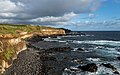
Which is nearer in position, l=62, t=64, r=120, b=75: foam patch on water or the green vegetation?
l=62, t=64, r=120, b=75: foam patch on water

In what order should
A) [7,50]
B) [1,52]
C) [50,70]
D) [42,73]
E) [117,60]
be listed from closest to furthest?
[42,73] < [50,70] < [1,52] < [7,50] < [117,60]

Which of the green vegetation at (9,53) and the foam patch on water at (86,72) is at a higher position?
the green vegetation at (9,53)

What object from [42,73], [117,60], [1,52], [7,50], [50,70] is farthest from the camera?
[117,60]

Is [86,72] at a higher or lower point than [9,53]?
lower

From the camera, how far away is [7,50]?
177ft

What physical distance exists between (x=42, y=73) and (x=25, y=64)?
31.7ft

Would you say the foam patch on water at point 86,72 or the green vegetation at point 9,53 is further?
the green vegetation at point 9,53

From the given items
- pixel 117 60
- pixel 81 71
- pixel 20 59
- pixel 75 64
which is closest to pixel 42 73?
pixel 81 71

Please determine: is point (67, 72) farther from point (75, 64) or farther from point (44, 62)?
point (44, 62)

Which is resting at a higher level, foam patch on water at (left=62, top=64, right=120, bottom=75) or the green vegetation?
the green vegetation

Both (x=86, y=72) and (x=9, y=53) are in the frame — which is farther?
(x=9, y=53)

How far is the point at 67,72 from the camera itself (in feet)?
145

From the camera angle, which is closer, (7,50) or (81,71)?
(81,71)

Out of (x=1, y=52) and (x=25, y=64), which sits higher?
(x=1, y=52)
